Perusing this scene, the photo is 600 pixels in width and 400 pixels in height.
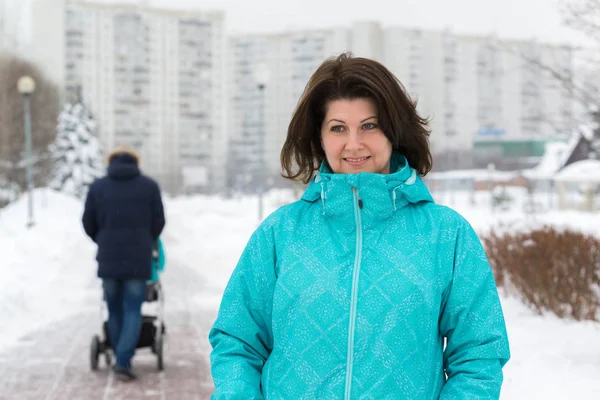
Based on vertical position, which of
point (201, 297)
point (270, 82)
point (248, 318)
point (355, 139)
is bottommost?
point (201, 297)

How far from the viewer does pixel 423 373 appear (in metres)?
2.05

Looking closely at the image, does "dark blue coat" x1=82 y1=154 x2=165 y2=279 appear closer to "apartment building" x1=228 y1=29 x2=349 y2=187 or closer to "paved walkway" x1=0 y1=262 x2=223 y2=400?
"paved walkway" x1=0 y1=262 x2=223 y2=400

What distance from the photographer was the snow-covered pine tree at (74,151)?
177 feet

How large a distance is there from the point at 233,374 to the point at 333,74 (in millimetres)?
924

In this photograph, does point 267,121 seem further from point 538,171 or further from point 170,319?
point 170,319

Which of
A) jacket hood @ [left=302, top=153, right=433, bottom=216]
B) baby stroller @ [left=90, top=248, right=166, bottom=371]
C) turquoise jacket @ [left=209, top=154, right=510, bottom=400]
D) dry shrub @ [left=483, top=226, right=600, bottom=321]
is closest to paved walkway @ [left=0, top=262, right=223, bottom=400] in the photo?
baby stroller @ [left=90, top=248, right=166, bottom=371]

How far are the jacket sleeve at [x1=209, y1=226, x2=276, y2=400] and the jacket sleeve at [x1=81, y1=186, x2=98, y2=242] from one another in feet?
17.0

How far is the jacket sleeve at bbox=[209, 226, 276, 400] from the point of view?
2.19m

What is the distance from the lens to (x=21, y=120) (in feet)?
145

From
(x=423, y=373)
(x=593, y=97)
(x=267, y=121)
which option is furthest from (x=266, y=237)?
(x=267, y=121)

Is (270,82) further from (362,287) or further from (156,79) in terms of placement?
(362,287)

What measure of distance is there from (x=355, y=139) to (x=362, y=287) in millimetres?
462

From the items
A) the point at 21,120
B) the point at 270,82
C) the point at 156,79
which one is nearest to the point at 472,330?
the point at 21,120

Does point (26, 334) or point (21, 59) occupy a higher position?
point (21, 59)
